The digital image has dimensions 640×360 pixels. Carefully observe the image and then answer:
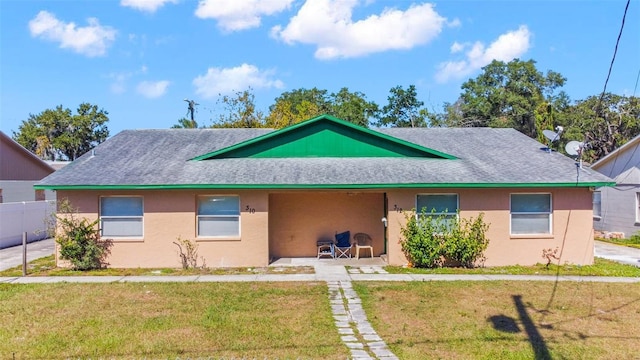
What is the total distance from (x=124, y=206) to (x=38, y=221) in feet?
30.5

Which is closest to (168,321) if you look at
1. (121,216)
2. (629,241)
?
(121,216)

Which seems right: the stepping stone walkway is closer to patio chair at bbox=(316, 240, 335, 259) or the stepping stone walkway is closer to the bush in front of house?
the bush in front of house

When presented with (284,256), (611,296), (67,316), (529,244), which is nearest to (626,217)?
(529,244)

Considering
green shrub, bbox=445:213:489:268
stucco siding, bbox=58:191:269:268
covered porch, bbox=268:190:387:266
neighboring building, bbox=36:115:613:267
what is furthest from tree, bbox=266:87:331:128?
green shrub, bbox=445:213:489:268

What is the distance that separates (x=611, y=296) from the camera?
1047 centimetres

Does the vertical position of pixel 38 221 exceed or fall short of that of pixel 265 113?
it falls short

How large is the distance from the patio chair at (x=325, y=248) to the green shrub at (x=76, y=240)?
6502 millimetres

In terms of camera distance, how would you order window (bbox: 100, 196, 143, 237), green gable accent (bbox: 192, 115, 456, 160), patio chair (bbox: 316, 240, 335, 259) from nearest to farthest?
window (bbox: 100, 196, 143, 237), patio chair (bbox: 316, 240, 335, 259), green gable accent (bbox: 192, 115, 456, 160)

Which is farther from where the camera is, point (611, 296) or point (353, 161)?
point (353, 161)

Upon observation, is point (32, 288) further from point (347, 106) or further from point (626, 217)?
point (347, 106)

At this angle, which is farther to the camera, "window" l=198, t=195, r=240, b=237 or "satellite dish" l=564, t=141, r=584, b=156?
"satellite dish" l=564, t=141, r=584, b=156

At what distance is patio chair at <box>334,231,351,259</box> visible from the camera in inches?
601

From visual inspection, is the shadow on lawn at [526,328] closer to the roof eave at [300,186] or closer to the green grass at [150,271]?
the roof eave at [300,186]

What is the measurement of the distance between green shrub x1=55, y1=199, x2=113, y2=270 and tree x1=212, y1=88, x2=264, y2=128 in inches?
834
